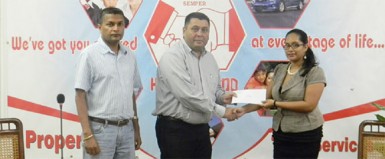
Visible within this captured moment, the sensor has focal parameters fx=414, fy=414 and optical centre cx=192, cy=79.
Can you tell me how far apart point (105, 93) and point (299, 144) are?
44.6 inches

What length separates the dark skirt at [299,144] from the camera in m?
2.36

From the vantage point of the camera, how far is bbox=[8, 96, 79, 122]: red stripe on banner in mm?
2967

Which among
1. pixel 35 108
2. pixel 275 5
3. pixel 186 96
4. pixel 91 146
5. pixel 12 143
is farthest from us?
pixel 35 108

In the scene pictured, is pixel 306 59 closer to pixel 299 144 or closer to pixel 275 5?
pixel 299 144

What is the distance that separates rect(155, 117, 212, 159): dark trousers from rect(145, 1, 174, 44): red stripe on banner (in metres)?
0.66

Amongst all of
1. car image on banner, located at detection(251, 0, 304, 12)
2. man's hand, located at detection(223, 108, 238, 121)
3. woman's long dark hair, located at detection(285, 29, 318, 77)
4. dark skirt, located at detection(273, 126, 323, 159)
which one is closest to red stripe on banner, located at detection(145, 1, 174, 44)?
car image on banner, located at detection(251, 0, 304, 12)

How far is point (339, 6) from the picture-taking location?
2.81 m

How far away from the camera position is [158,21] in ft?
9.47

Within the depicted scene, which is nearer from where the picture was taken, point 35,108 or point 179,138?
point 179,138

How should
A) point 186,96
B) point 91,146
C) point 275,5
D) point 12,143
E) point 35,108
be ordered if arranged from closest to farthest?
point 91,146, point 186,96, point 12,143, point 275,5, point 35,108

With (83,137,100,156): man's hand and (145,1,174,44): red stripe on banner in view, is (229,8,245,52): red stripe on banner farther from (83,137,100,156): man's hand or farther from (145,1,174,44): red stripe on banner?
Answer: (83,137,100,156): man's hand

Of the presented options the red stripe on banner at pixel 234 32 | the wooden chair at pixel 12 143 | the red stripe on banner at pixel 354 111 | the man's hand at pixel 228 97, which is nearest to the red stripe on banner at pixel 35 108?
the wooden chair at pixel 12 143

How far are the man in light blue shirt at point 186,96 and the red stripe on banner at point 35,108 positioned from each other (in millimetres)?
818

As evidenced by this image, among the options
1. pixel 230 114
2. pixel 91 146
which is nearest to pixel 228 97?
pixel 230 114
